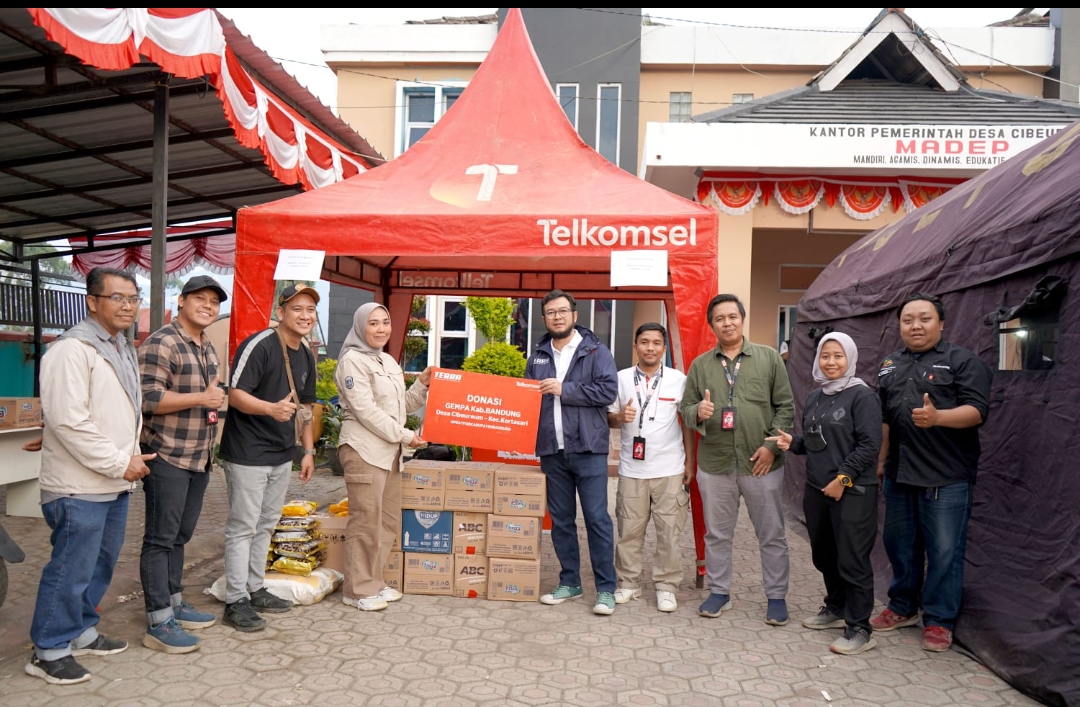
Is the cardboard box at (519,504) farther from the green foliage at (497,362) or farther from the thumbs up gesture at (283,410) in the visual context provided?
the green foliage at (497,362)

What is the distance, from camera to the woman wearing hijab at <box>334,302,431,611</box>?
14.6ft

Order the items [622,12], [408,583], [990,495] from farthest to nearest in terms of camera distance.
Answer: [622,12] < [408,583] < [990,495]

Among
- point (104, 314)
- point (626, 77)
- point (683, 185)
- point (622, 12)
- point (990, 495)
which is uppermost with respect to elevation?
point (622, 12)

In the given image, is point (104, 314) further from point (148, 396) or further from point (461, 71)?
point (461, 71)

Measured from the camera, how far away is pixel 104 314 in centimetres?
350

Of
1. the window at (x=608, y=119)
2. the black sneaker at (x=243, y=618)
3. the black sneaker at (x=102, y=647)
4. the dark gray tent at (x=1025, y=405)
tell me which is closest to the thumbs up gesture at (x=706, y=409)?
the dark gray tent at (x=1025, y=405)

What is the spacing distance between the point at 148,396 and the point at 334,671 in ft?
5.25

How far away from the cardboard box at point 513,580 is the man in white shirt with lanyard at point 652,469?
1.76 ft

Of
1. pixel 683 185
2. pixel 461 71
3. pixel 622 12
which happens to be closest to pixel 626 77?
pixel 622 12

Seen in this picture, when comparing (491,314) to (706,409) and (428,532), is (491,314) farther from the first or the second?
(706,409)

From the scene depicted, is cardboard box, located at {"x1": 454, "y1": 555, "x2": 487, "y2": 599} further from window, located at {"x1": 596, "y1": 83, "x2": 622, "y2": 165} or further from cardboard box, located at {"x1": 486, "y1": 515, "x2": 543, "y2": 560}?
window, located at {"x1": 596, "y1": 83, "x2": 622, "y2": 165}

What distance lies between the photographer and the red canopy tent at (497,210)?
16.9 feet

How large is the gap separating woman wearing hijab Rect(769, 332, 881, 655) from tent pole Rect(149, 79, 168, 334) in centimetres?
538

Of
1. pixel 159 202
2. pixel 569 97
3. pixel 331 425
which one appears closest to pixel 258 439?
pixel 159 202
